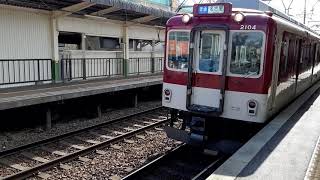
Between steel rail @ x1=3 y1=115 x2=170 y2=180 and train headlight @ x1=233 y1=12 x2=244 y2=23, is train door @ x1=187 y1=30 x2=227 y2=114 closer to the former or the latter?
train headlight @ x1=233 y1=12 x2=244 y2=23

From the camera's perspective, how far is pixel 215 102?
684cm

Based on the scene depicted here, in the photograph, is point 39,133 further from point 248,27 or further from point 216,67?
point 248,27

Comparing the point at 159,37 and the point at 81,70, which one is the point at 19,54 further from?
the point at 159,37

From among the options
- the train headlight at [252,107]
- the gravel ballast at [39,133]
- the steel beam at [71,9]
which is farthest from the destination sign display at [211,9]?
the steel beam at [71,9]

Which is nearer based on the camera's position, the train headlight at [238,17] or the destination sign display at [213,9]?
the train headlight at [238,17]

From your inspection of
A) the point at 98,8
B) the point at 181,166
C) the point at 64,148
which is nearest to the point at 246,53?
the point at 181,166

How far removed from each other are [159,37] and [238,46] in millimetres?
13557

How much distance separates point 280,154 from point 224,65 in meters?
1.99

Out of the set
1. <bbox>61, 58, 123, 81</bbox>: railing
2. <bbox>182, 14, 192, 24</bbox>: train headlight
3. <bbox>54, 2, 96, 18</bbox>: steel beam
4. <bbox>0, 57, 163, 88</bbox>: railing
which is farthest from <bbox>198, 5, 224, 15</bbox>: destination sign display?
<bbox>61, 58, 123, 81</bbox>: railing

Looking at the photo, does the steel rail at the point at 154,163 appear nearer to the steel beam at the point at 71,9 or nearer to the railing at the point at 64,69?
the railing at the point at 64,69

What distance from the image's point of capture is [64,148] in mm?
8109

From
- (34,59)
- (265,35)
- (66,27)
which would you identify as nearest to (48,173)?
(265,35)

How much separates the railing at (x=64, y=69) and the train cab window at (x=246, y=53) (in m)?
6.91

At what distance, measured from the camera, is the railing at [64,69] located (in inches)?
431
